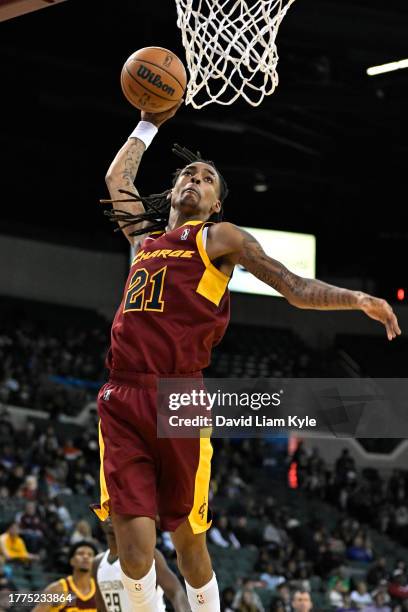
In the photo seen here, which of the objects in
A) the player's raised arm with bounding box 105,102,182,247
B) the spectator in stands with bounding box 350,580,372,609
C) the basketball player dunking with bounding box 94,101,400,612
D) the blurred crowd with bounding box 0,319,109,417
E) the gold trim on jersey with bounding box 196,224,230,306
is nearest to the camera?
the basketball player dunking with bounding box 94,101,400,612

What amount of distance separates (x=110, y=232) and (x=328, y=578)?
33.8 ft

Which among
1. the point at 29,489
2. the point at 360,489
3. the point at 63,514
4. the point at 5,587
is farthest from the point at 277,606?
the point at 360,489

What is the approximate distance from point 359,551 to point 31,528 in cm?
590

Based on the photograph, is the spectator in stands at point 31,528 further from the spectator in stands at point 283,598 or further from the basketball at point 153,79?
the basketball at point 153,79

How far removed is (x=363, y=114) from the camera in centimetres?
1764

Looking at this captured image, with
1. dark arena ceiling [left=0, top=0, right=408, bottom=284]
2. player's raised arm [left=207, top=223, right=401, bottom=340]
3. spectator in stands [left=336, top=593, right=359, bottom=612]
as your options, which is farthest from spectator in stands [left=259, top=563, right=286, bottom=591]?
player's raised arm [left=207, top=223, right=401, bottom=340]

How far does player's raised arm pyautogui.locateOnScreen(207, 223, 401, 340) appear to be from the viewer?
Answer: 3.72 m

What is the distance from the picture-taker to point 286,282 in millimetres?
4176

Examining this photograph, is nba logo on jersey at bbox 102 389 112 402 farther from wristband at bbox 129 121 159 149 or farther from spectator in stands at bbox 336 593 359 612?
spectator in stands at bbox 336 593 359 612

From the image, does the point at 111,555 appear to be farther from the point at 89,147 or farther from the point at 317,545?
the point at 89,147

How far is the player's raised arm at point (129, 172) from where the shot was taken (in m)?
5.16

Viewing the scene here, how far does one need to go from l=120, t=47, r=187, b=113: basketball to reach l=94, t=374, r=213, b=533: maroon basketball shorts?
62.7 inches

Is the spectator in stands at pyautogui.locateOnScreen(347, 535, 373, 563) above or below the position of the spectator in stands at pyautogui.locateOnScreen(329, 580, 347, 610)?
above

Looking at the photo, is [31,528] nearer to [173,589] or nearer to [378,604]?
[378,604]
